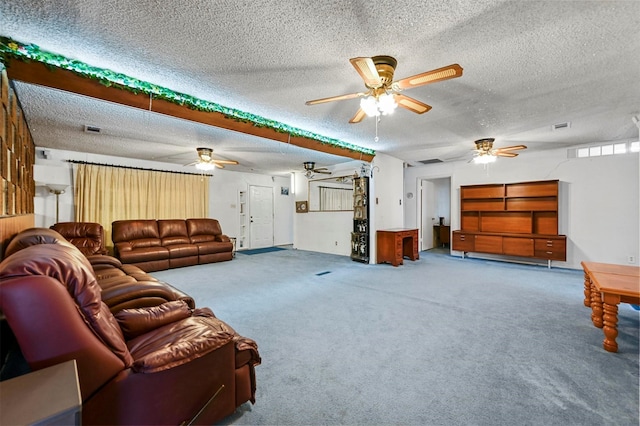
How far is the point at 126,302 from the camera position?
174cm

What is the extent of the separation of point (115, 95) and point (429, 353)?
367 centimetres

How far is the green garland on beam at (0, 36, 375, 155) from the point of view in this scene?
6.88 feet

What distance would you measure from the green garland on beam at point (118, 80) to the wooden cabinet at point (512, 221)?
489 cm

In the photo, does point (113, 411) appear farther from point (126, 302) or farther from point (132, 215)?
point (132, 215)

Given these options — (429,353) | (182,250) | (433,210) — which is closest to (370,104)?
(429,353)

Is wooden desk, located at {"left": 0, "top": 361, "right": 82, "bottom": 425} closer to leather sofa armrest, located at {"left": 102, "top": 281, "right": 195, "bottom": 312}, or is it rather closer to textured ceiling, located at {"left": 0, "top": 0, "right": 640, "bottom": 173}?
leather sofa armrest, located at {"left": 102, "top": 281, "right": 195, "bottom": 312}

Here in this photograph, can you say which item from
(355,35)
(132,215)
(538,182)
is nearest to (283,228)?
(132,215)

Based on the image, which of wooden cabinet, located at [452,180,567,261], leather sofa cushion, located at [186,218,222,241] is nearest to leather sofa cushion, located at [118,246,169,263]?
leather sofa cushion, located at [186,218,222,241]

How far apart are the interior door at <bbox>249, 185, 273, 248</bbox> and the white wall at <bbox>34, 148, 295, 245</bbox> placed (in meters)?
0.17

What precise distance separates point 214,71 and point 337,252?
17.6 ft

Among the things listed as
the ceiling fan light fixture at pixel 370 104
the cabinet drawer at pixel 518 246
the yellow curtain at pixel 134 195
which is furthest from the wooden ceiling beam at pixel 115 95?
the cabinet drawer at pixel 518 246

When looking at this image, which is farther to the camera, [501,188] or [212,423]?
[501,188]

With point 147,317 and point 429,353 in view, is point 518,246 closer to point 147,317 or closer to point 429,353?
point 429,353

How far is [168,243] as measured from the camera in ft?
18.4
